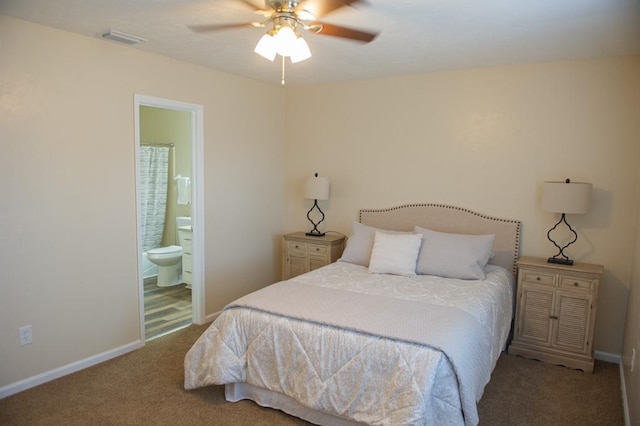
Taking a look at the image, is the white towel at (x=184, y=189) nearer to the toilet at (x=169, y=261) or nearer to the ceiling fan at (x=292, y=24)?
the toilet at (x=169, y=261)

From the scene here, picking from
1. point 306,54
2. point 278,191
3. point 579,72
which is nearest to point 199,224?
point 278,191

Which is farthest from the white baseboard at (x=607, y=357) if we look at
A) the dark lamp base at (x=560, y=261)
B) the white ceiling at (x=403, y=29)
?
the white ceiling at (x=403, y=29)

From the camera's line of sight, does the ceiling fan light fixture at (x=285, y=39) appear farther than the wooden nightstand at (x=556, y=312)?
No

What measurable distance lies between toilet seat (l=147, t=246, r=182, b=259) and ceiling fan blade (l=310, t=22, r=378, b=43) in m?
3.59

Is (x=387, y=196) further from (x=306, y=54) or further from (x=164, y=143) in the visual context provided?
(x=164, y=143)

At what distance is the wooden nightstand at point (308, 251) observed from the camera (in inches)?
174

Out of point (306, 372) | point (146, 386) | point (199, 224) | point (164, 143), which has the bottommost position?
point (146, 386)

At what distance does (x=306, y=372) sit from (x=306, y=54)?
178 cm

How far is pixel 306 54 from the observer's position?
96.0 inches

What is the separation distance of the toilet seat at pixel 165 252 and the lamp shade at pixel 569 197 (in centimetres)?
402

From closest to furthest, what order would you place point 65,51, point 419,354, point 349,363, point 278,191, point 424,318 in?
point 419,354, point 349,363, point 424,318, point 65,51, point 278,191

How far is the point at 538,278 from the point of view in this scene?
135 inches

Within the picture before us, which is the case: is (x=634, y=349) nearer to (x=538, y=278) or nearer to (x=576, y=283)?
(x=576, y=283)

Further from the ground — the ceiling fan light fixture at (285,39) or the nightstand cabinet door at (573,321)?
the ceiling fan light fixture at (285,39)
